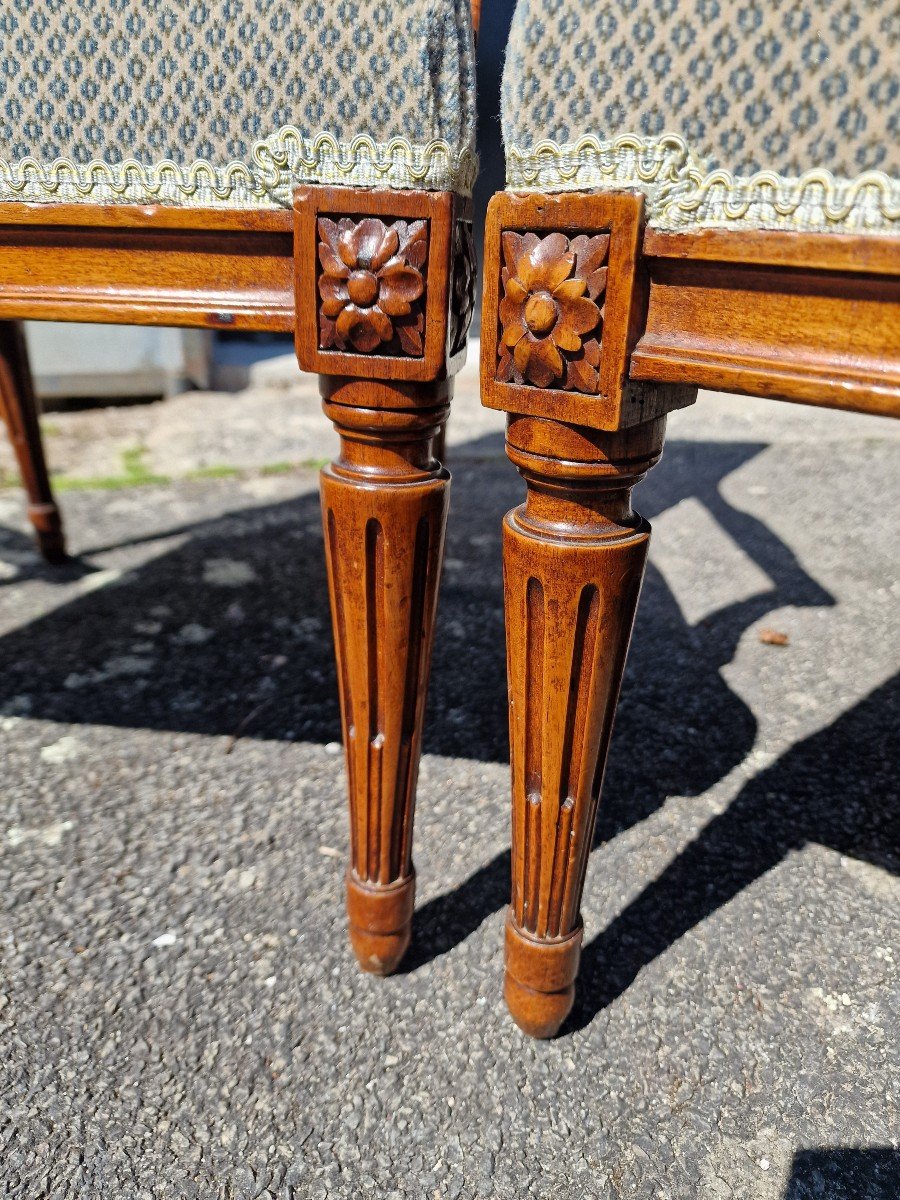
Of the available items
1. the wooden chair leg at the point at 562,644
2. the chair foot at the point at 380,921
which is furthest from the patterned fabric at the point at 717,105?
the chair foot at the point at 380,921

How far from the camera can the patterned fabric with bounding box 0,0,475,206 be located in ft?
1.87

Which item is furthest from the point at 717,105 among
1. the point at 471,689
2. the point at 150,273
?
the point at 471,689

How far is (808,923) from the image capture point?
36.9 inches

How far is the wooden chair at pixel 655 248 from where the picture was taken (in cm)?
47

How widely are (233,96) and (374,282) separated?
0.15 m

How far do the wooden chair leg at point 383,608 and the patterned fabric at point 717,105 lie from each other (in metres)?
0.20

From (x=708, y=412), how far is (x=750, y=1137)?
2.35 m

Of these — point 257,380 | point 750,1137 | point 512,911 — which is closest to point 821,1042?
point 750,1137

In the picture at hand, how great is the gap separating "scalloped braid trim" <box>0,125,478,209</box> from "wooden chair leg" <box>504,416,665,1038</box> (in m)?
0.17

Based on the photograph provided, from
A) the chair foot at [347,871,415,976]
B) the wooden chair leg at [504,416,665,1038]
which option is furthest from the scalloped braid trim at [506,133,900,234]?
the chair foot at [347,871,415,976]

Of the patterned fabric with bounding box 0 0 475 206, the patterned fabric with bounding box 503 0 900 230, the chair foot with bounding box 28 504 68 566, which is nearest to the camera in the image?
the patterned fabric with bounding box 503 0 900 230

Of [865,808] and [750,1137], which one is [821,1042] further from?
[865,808]

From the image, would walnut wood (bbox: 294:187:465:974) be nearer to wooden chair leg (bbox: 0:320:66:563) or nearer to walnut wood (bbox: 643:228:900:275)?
walnut wood (bbox: 643:228:900:275)

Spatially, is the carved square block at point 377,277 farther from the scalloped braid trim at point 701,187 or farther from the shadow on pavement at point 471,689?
the shadow on pavement at point 471,689
